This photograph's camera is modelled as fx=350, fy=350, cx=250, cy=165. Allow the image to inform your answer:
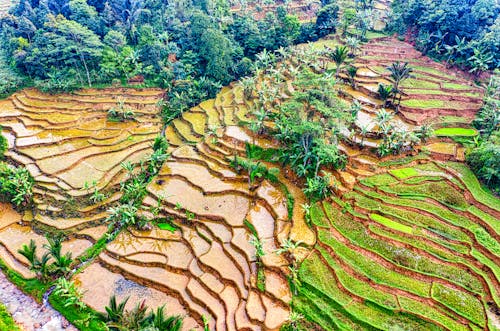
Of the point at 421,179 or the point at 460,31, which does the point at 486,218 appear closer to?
the point at 421,179

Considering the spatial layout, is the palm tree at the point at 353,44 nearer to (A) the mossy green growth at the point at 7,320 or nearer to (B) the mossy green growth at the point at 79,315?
(B) the mossy green growth at the point at 79,315

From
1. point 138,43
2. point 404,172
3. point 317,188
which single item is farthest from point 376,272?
point 138,43

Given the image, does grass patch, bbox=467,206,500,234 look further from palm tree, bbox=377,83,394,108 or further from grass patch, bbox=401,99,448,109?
palm tree, bbox=377,83,394,108

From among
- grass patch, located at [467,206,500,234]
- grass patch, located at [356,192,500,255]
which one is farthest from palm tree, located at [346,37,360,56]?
grass patch, located at [467,206,500,234]

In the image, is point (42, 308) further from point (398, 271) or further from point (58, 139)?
point (398, 271)

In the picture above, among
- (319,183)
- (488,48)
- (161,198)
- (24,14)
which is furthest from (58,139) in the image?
(488,48)
